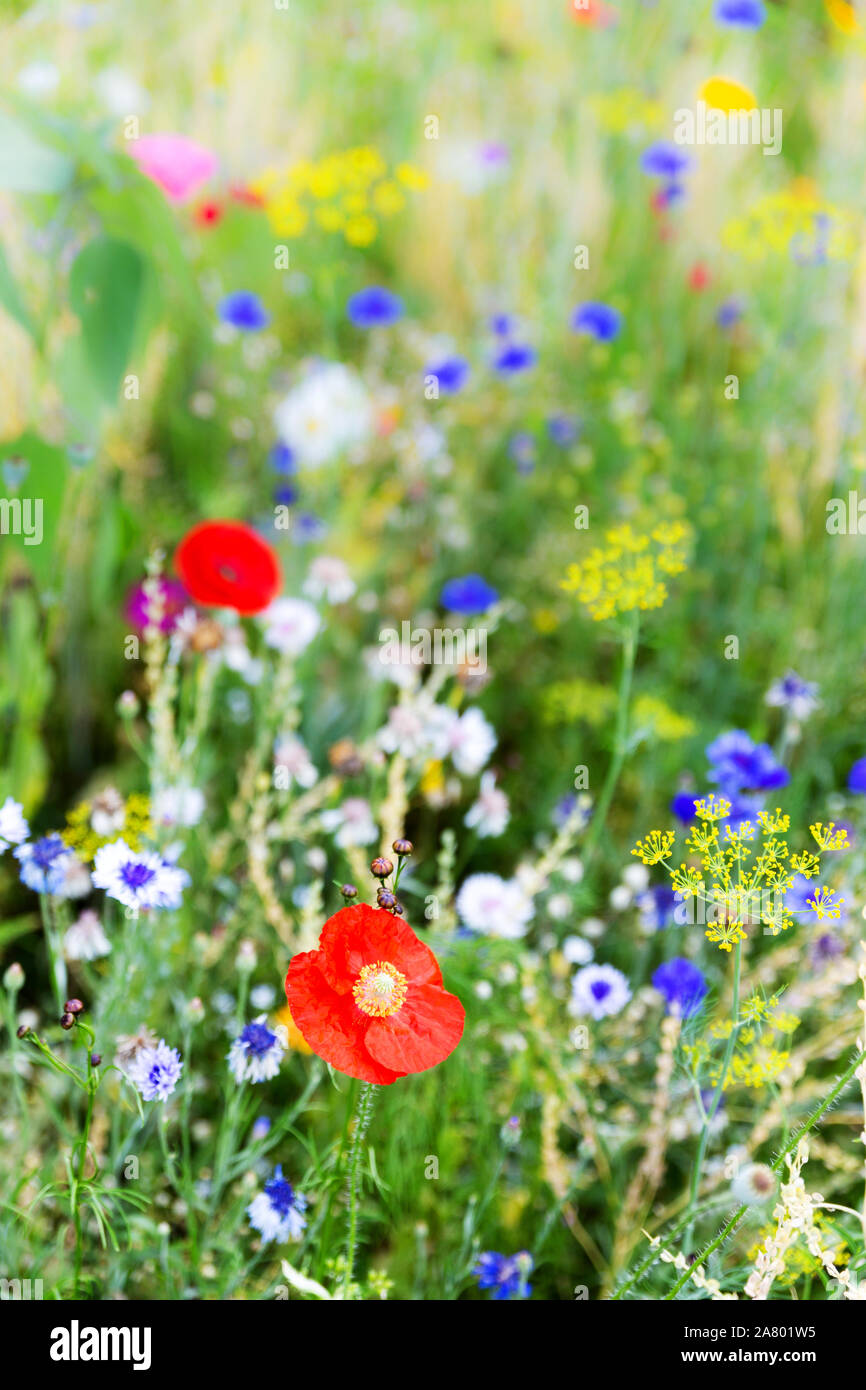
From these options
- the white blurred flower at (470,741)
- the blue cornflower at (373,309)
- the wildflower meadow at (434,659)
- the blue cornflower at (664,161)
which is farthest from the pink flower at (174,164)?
the white blurred flower at (470,741)

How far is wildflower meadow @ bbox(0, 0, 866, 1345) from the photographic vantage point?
0.89 meters

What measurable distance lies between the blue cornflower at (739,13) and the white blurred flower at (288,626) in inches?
60.8

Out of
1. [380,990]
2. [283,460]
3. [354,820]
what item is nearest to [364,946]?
[380,990]

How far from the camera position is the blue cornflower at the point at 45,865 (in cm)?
86

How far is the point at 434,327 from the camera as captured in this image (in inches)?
86.8

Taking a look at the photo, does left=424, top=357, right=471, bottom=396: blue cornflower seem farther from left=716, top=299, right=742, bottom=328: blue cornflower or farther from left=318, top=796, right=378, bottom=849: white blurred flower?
left=318, top=796, right=378, bottom=849: white blurred flower

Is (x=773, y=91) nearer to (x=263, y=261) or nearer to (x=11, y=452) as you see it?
(x=263, y=261)

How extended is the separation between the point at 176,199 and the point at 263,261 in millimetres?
471

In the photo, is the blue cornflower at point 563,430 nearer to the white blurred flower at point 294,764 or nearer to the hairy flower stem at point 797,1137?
the white blurred flower at point 294,764

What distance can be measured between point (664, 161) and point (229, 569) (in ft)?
4.39

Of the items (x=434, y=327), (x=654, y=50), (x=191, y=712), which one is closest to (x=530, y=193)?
(x=434, y=327)

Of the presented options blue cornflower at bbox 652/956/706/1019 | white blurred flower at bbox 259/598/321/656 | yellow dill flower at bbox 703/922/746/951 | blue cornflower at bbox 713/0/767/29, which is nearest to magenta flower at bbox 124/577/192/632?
white blurred flower at bbox 259/598/321/656

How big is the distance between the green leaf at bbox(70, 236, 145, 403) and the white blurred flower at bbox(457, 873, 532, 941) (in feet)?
2.02

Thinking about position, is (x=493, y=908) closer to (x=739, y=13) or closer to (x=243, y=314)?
(x=243, y=314)
